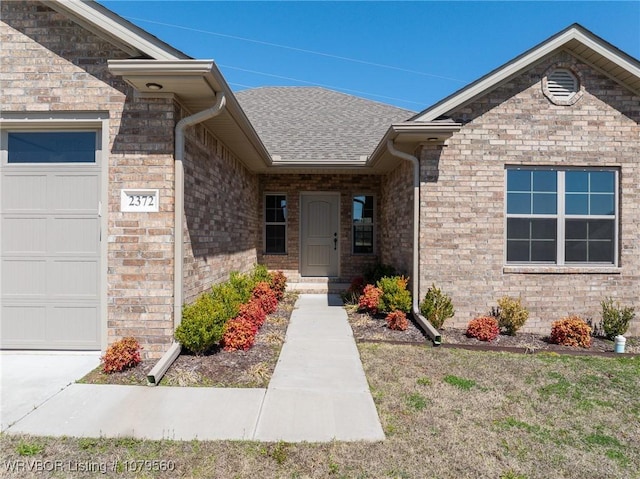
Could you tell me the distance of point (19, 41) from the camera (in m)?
4.48

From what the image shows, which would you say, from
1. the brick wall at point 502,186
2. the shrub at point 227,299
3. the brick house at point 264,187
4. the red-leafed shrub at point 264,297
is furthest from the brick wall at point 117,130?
the brick wall at point 502,186

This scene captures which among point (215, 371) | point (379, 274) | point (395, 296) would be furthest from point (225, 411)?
point (379, 274)

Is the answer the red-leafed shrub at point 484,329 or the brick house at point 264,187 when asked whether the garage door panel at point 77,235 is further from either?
the red-leafed shrub at point 484,329

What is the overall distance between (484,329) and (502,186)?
2.55 metres

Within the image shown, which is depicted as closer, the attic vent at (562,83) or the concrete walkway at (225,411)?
the concrete walkway at (225,411)

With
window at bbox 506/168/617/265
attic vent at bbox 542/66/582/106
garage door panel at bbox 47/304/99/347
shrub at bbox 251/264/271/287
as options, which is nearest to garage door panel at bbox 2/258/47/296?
garage door panel at bbox 47/304/99/347

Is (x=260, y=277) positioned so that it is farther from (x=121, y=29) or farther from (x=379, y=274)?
(x=121, y=29)

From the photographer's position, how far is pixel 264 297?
703cm

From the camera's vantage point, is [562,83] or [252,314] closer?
[252,314]

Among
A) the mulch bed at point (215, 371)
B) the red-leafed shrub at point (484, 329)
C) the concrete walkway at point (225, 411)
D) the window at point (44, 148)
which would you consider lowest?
the concrete walkway at point (225, 411)

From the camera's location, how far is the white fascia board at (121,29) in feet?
14.2

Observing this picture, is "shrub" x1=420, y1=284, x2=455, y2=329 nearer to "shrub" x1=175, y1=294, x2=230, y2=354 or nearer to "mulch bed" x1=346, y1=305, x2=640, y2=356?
"mulch bed" x1=346, y1=305, x2=640, y2=356

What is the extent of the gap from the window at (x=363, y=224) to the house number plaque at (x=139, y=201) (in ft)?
20.6

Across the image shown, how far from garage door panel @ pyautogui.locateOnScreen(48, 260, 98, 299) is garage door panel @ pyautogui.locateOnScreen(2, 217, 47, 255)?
34 cm
